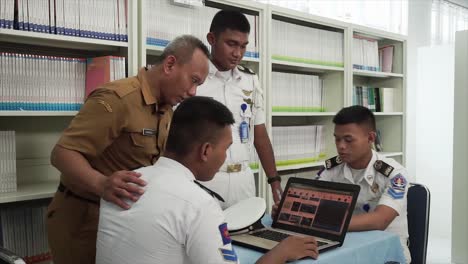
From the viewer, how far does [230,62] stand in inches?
84.9

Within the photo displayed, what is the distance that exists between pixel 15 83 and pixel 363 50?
8.99ft

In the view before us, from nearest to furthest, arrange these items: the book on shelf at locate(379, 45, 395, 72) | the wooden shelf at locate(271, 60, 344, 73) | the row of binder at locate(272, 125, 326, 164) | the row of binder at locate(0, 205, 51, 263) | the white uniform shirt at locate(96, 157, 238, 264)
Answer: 1. the white uniform shirt at locate(96, 157, 238, 264)
2. the row of binder at locate(0, 205, 51, 263)
3. the wooden shelf at locate(271, 60, 344, 73)
4. the row of binder at locate(272, 125, 326, 164)
5. the book on shelf at locate(379, 45, 395, 72)

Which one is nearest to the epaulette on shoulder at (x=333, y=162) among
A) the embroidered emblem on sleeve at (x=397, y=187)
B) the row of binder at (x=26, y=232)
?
the embroidered emblem on sleeve at (x=397, y=187)

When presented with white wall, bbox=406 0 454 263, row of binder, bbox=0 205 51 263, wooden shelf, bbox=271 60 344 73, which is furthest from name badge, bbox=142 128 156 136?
white wall, bbox=406 0 454 263

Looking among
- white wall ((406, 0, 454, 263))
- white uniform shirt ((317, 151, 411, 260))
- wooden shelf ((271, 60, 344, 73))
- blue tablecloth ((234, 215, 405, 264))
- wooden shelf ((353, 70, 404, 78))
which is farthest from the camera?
white wall ((406, 0, 454, 263))

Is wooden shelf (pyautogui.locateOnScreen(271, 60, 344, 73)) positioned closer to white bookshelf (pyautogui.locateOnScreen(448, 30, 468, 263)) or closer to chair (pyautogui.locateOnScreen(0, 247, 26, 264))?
white bookshelf (pyautogui.locateOnScreen(448, 30, 468, 263))

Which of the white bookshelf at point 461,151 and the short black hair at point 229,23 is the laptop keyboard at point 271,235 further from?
the white bookshelf at point 461,151

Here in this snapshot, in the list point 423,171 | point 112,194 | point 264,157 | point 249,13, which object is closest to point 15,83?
point 112,194

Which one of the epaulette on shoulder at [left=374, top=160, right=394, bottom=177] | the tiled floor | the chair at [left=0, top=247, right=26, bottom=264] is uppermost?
the epaulette on shoulder at [left=374, top=160, right=394, bottom=177]

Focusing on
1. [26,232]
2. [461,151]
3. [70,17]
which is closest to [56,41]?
[70,17]

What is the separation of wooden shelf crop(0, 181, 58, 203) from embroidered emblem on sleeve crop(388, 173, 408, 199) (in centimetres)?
149

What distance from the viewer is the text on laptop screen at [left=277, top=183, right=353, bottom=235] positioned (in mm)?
1470

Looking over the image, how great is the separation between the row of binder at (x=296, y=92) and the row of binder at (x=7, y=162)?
168 cm

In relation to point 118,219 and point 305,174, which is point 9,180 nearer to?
point 118,219
